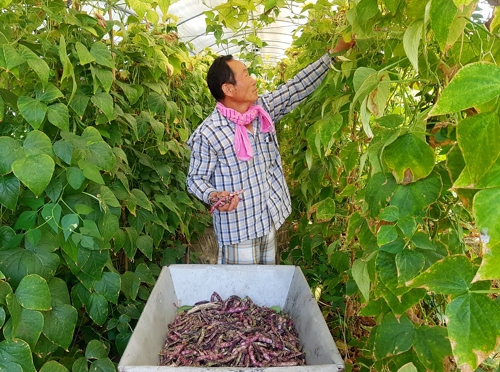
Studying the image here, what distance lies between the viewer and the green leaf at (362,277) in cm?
84

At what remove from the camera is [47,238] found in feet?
4.01

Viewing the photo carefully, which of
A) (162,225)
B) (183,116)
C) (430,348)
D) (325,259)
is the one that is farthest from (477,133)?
(183,116)

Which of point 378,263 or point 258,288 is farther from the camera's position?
point 258,288

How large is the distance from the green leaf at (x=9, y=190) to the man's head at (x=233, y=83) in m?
1.15

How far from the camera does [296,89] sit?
211 centimetres

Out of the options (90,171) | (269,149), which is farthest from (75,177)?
(269,149)

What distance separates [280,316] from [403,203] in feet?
2.93

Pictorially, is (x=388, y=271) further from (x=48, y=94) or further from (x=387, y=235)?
(x=48, y=94)

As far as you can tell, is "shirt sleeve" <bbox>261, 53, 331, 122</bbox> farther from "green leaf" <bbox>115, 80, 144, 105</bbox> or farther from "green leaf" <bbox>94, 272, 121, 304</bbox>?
"green leaf" <bbox>94, 272, 121, 304</bbox>

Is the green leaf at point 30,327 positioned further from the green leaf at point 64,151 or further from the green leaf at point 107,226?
the green leaf at point 64,151

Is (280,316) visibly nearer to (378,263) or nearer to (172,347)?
(172,347)

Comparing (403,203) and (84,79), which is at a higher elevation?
(84,79)

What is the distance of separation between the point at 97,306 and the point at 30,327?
1.09 feet

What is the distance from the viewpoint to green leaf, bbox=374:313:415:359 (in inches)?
33.3
